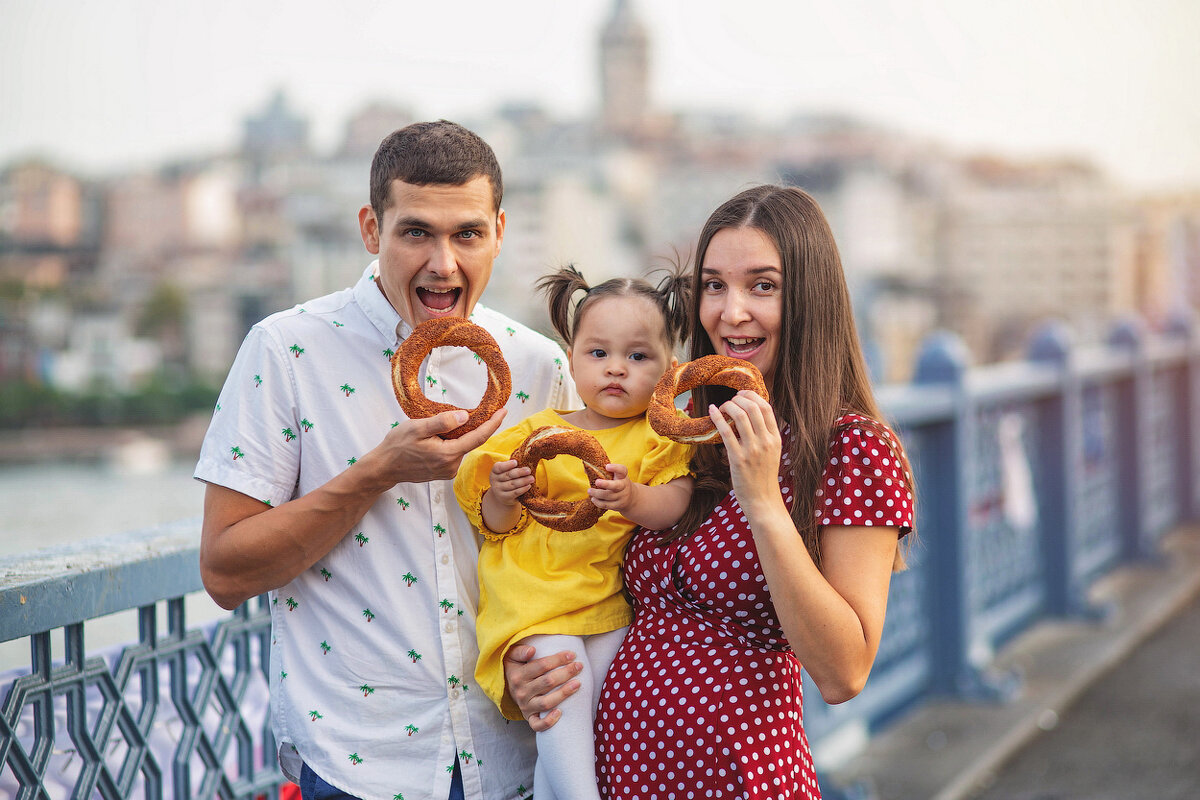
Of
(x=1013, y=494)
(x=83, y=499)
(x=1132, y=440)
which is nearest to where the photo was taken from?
(x=1013, y=494)

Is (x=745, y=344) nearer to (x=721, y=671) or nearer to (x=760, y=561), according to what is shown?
(x=760, y=561)

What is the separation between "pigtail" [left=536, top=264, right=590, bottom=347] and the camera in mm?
2309

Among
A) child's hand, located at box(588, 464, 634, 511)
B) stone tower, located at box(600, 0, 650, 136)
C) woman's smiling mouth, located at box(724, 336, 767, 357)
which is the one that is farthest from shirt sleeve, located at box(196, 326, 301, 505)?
stone tower, located at box(600, 0, 650, 136)

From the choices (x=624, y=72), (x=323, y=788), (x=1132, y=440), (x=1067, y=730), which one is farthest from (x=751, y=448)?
(x=624, y=72)

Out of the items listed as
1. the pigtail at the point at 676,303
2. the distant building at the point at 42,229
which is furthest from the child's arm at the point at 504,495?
the distant building at the point at 42,229

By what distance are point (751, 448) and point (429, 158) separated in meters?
0.75

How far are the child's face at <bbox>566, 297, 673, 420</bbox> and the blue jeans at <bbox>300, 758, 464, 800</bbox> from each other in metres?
0.75

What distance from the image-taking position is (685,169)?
11800cm

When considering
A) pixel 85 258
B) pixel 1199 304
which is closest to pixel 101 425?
pixel 85 258

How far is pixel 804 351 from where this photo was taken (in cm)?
198

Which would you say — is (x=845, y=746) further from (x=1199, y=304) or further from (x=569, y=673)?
(x=1199, y=304)

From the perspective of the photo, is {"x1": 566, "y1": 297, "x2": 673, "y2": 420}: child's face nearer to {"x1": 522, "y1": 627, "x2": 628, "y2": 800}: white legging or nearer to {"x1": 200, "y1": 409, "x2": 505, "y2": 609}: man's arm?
{"x1": 200, "y1": 409, "x2": 505, "y2": 609}: man's arm

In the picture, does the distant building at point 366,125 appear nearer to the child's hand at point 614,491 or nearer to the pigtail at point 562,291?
the pigtail at point 562,291

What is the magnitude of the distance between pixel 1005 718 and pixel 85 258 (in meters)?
104
